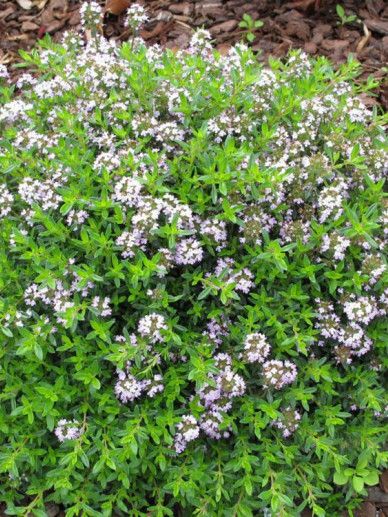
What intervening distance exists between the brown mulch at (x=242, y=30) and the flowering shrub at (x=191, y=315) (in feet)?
7.45

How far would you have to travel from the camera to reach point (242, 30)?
6066mm

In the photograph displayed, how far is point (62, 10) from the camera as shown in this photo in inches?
252

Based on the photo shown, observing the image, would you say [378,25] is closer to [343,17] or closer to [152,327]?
[343,17]

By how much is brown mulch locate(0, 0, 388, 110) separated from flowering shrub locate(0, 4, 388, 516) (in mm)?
2269

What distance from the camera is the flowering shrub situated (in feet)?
11.1

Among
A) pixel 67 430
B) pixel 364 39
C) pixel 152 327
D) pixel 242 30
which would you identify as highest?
pixel 152 327

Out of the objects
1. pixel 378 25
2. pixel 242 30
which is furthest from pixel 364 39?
pixel 242 30

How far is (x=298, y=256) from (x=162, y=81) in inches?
51.0

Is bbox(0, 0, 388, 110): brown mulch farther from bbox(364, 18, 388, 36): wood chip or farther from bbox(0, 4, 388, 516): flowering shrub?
bbox(0, 4, 388, 516): flowering shrub

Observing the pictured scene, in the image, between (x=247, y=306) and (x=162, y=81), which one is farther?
(x=162, y=81)

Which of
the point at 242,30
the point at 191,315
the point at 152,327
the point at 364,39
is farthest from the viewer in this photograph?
the point at 242,30

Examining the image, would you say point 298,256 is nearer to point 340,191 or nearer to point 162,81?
point 340,191

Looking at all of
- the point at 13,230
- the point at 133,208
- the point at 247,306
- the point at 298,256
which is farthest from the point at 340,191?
the point at 13,230

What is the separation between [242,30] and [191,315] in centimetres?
337
